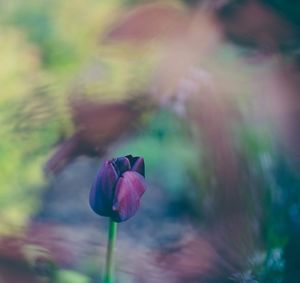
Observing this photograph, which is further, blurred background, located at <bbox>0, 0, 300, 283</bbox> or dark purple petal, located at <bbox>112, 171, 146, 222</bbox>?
blurred background, located at <bbox>0, 0, 300, 283</bbox>

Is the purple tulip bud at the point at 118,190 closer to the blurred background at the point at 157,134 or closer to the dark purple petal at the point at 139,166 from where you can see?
the dark purple petal at the point at 139,166

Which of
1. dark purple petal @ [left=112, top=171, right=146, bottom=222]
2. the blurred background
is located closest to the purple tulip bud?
Answer: dark purple petal @ [left=112, top=171, right=146, bottom=222]

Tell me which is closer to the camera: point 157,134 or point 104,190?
point 104,190

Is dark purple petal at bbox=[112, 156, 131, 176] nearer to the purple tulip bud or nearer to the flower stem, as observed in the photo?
the purple tulip bud

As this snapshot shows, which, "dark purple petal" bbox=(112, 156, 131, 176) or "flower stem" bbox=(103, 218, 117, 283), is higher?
"dark purple petal" bbox=(112, 156, 131, 176)

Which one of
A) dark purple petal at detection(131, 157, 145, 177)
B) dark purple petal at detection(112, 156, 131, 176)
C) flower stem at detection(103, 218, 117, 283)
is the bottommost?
flower stem at detection(103, 218, 117, 283)

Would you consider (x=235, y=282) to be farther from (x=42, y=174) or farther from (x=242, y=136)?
(x=42, y=174)

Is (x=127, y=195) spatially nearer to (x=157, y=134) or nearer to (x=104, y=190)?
(x=104, y=190)

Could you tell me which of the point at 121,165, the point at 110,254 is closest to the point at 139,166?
the point at 121,165
